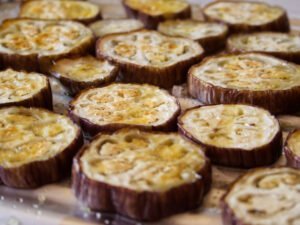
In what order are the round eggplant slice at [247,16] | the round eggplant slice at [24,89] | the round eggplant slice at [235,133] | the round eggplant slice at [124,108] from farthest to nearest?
the round eggplant slice at [247,16]
the round eggplant slice at [24,89]
the round eggplant slice at [124,108]
the round eggplant slice at [235,133]

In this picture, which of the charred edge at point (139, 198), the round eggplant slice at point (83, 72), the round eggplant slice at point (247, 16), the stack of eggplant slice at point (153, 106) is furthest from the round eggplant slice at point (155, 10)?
the charred edge at point (139, 198)

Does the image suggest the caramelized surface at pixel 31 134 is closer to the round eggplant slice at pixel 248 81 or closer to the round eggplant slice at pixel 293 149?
the round eggplant slice at pixel 248 81

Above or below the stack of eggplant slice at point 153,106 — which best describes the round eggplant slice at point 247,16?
above

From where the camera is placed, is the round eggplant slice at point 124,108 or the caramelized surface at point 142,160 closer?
the caramelized surface at point 142,160

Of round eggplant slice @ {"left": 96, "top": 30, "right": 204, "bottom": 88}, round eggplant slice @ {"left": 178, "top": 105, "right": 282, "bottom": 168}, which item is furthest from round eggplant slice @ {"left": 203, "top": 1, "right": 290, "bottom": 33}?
round eggplant slice @ {"left": 178, "top": 105, "right": 282, "bottom": 168}

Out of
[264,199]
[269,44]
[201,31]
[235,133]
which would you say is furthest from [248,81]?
[264,199]

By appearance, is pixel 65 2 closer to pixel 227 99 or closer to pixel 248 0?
pixel 248 0
